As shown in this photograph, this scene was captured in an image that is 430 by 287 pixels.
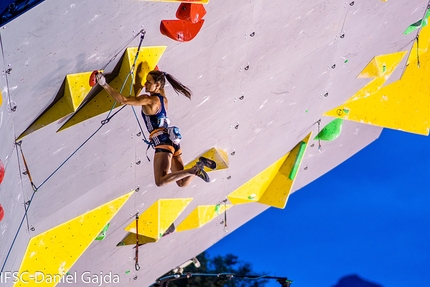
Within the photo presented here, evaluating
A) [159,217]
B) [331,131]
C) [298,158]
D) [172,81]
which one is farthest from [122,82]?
[331,131]

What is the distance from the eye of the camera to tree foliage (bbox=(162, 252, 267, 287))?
692 centimetres

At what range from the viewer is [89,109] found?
4.90 meters

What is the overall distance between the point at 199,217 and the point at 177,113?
1.19 meters

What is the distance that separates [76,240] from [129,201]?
0.42 meters

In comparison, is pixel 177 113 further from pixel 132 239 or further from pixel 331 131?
pixel 331 131

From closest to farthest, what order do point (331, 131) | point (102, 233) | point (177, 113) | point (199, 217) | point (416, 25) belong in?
point (177, 113) → point (102, 233) → point (416, 25) → point (199, 217) → point (331, 131)

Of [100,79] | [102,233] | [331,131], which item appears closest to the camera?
[100,79]

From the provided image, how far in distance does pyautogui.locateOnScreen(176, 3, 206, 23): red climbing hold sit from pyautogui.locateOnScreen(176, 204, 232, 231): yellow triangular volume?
1.85 meters

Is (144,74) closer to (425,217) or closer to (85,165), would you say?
(85,165)

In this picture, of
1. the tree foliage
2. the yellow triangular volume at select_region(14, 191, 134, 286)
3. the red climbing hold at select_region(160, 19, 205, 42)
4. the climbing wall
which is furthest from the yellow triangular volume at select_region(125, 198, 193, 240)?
the red climbing hold at select_region(160, 19, 205, 42)

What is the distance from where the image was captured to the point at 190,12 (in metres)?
4.90

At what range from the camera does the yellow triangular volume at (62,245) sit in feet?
17.6

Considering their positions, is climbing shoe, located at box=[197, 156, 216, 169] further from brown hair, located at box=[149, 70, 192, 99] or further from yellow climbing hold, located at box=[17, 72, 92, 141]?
yellow climbing hold, located at box=[17, 72, 92, 141]

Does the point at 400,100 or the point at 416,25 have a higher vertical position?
the point at 416,25
